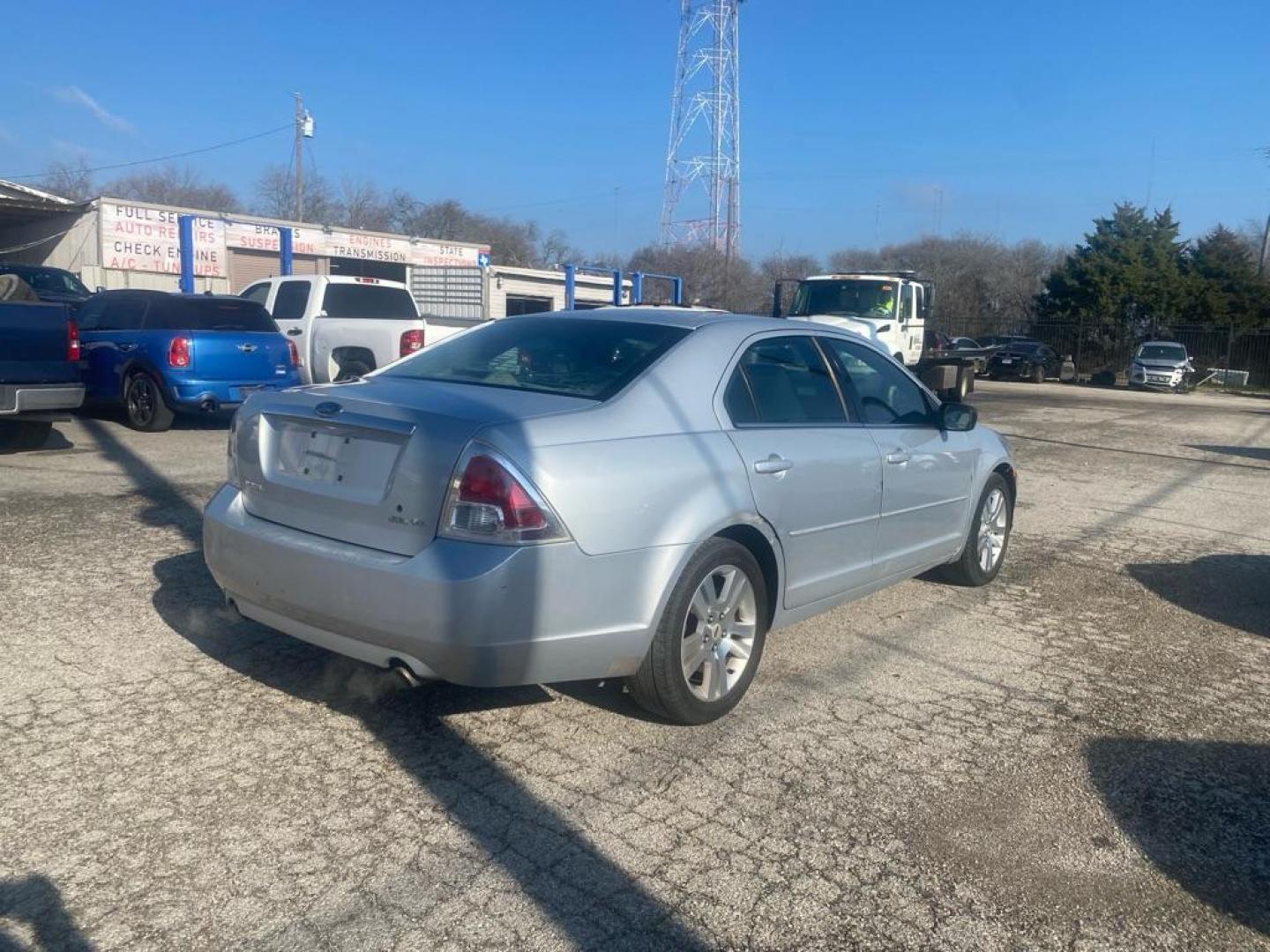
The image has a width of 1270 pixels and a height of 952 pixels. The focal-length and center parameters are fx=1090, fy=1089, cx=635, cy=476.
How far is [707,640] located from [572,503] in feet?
2.95

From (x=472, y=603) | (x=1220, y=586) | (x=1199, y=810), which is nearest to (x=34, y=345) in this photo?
(x=472, y=603)

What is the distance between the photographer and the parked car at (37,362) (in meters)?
8.71

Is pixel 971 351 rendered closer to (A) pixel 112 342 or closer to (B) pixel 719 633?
(A) pixel 112 342

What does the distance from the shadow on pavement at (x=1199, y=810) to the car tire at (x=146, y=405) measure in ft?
31.7

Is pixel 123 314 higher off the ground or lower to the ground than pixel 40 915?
higher

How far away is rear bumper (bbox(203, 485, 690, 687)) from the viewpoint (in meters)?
3.43

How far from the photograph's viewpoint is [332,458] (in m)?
3.85

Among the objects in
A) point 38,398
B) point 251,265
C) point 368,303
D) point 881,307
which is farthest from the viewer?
point 251,265

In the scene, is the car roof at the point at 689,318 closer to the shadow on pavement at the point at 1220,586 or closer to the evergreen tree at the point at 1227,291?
the shadow on pavement at the point at 1220,586

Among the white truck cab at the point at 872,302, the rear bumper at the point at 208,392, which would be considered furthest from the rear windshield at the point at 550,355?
the white truck cab at the point at 872,302

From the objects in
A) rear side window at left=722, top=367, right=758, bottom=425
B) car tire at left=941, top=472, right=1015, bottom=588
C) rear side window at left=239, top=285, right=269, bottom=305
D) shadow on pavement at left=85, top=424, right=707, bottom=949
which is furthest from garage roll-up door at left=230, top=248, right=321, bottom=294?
rear side window at left=722, top=367, right=758, bottom=425

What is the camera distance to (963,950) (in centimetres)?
284

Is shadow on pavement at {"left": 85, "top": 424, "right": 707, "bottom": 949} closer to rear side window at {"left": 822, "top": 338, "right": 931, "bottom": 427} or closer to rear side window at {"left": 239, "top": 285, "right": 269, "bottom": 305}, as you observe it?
rear side window at {"left": 822, "top": 338, "right": 931, "bottom": 427}

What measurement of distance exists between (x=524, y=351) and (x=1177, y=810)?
9.81 ft
